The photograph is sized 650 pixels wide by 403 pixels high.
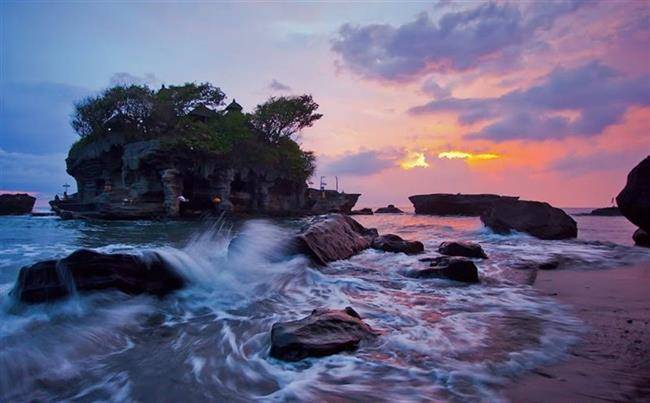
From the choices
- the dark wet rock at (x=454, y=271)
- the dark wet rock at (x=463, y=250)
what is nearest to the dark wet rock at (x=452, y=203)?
the dark wet rock at (x=463, y=250)

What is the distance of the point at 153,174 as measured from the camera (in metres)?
37.1

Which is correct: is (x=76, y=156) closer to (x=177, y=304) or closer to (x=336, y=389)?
(x=177, y=304)

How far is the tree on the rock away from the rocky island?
0.13 meters

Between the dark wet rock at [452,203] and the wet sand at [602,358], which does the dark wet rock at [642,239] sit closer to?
the wet sand at [602,358]

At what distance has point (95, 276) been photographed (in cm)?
565

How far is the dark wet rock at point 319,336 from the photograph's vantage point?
351 cm

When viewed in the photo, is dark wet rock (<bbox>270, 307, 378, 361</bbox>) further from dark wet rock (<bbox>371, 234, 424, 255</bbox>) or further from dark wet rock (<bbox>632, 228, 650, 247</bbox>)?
dark wet rock (<bbox>632, 228, 650, 247</bbox>)

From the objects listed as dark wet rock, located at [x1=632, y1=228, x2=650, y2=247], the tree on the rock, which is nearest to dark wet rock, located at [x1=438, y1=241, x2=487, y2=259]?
dark wet rock, located at [x1=632, y1=228, x2=650, y2=247]

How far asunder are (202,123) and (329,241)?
36.0 m

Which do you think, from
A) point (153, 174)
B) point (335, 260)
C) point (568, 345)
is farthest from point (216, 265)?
point (153, 174)

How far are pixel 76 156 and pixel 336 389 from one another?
50.3 metres

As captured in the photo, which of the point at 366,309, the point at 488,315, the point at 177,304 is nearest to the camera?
the point at 488,315

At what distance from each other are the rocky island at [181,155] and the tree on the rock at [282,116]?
0.13 m

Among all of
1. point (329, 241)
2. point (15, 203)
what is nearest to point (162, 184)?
point (15, 203)
